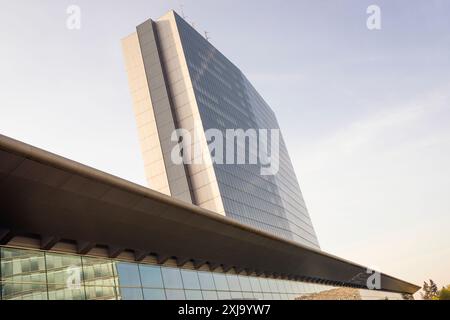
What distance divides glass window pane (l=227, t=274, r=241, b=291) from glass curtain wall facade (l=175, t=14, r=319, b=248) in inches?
2025

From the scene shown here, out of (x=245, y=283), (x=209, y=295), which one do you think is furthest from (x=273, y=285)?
(x=209, y=295)

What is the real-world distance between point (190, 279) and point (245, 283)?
8.20 metres

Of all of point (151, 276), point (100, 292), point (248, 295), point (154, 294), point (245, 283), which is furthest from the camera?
point (245, 283)

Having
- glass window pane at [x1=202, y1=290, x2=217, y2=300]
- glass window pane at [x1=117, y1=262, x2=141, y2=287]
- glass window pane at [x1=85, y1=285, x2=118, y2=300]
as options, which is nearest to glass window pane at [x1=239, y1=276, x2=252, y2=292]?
glass window pane at [x1=202, y1=290, x2=217, y2=300]

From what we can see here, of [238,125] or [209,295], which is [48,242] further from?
[238,125]

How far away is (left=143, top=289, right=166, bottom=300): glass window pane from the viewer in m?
22.2

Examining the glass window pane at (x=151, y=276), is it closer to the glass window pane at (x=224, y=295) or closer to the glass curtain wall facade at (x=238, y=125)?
the glass window pane at (x=224, y=295)

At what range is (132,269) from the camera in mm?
22109

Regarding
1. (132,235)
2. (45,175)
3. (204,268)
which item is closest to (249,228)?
(204,268)

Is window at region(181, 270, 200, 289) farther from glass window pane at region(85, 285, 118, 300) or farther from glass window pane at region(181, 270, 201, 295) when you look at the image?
glass window pane at region(85, 285, 118, 300)

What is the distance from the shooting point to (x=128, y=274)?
21656mm
